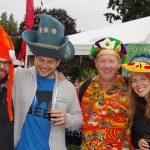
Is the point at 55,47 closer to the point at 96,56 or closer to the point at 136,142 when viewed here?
the point at 96,56

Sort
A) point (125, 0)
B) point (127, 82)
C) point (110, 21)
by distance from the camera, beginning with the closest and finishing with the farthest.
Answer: point (127, 82)
point (125, 0)
point (110, 21)

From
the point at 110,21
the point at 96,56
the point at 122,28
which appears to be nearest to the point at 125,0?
the point at 110,21

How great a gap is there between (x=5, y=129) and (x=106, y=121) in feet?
2.97

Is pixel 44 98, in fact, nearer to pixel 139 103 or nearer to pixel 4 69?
pixel 4 69

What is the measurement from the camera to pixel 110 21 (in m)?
18.6

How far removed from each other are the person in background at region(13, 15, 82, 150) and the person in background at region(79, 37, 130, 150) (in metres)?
0.15

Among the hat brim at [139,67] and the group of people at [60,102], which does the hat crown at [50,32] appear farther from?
the hat brim at [139,67]

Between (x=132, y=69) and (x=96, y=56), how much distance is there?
0.52 meters

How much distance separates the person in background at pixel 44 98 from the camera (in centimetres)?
289

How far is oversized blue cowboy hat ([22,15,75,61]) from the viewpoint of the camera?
296 centimetres

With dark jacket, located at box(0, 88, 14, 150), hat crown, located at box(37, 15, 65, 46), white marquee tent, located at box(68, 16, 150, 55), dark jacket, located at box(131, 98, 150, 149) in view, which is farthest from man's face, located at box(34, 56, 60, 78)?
white marquee tent, located at box(68, 16, 150, 55)

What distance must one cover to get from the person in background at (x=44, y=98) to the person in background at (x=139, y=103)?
494 mm

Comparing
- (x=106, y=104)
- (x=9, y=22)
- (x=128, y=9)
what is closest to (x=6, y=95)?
(x=106, y=104)

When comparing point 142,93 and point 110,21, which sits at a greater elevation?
point 110,21
